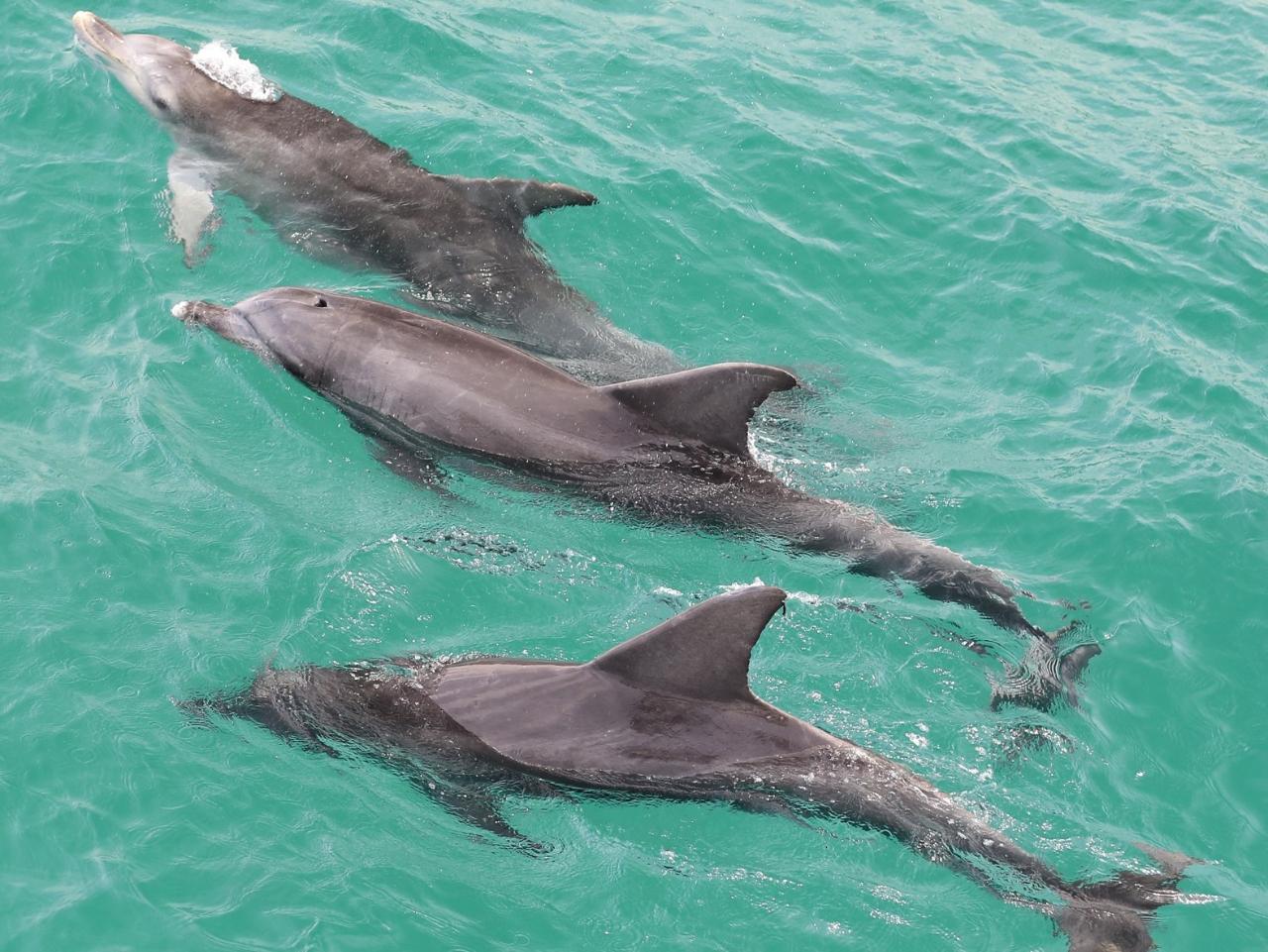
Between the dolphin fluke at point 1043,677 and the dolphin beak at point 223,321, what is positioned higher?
the dolphin beak at point 223,321

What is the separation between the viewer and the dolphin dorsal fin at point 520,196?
507 inches

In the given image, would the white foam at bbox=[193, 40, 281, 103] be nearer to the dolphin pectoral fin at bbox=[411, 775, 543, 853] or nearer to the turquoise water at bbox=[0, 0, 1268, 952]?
the turquoise water at bbox=[0, 0, 1268, 952]

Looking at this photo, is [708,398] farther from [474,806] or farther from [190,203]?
[190,203]

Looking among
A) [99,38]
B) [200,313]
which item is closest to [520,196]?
[200,313]

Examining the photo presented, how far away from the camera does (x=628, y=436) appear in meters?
10.5

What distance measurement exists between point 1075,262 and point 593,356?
6.65 meters

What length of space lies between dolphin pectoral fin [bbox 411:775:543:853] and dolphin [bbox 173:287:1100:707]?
2.91m

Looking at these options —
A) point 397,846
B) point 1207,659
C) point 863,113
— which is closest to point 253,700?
point 397,846

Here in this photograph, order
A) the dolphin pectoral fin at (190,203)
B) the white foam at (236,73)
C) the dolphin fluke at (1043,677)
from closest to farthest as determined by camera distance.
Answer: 1. the dolphin fluke at (1043,677)
2. the dolphin pectoral fin at (190,203)
3. the white foam at (236,73)

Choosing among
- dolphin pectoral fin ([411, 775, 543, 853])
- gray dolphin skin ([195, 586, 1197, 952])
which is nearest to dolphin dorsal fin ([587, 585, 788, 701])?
gray dolphin skin ([195, 586, 1197, 952])

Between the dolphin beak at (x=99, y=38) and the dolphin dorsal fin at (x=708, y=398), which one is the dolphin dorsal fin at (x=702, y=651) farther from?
the dolphin beak at (x=99, y=38)

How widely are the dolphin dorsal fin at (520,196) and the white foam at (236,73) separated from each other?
10.0 feet

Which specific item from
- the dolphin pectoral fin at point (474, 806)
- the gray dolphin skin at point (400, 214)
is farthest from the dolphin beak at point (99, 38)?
the dolphin pectoral fin at point (474, 806)

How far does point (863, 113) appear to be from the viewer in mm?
17875
